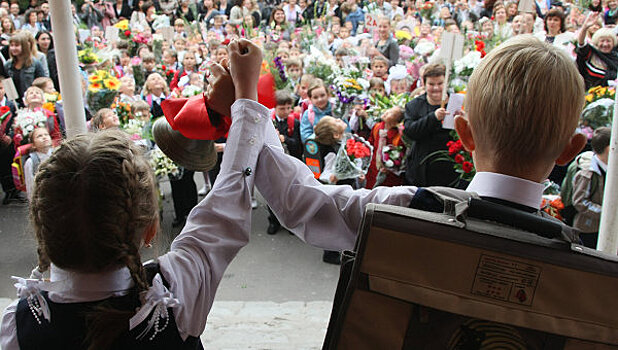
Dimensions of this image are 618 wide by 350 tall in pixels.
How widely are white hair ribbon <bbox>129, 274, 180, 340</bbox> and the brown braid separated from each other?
3cm

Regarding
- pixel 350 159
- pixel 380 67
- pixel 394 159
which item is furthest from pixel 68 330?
pixel 380 67

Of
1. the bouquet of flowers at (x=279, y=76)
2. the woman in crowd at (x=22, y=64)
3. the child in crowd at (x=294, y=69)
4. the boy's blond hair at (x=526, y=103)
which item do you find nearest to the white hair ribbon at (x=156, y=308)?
the boy's blond hair at (x=526, y=103)

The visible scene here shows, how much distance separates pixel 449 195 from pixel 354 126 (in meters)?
4.49

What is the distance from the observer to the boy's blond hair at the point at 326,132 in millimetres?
4754

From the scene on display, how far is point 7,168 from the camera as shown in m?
6.37

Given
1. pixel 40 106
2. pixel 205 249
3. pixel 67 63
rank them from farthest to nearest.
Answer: pixel 40 106
pixel 67 63
pixel 205 249

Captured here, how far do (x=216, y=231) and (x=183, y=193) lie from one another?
4371 millimetres

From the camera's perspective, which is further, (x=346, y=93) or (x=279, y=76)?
(x=279, y=76)

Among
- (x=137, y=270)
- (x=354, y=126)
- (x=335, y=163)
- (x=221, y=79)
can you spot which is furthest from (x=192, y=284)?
(x=354, y=126)

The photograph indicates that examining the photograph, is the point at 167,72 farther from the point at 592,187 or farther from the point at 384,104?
the point at 592,187

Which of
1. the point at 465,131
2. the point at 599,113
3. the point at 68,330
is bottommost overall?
the point at 599,113

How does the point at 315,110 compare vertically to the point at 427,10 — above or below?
below

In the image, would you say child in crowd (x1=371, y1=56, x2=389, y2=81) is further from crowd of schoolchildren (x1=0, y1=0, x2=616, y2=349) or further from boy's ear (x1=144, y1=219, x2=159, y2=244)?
boy's ear (x1=144, y1=219, x2=159, y2=244)

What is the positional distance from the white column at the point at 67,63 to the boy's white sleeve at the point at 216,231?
803 mm
